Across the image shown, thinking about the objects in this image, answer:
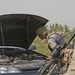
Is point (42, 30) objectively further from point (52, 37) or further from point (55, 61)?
point (55, 61)

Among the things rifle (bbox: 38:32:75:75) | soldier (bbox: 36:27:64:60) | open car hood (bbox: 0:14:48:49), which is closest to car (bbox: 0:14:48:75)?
open car hood (bbox: 0:14:48:49)

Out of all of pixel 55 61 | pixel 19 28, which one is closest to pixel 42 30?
pixel 19 28

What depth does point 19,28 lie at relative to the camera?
715 cm

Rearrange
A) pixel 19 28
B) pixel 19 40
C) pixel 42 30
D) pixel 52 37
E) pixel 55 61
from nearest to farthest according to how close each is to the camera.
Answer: pixel 55 61, pixel 52 37, pixel 42 30, pixel 19 28, pixel 19 40

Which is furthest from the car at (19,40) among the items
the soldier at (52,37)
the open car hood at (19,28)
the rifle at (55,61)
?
the rifle at (55,61)

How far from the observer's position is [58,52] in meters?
3.97

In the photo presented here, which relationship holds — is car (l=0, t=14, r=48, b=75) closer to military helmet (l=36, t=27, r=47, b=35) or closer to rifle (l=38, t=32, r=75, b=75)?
military helmet (l=36, t=27, r=47, b=35)

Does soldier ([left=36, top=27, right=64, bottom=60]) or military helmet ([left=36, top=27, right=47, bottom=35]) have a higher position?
military helmet ([left=36, top=27, right=47, bottom=35])

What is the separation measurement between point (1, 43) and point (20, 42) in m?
0.56

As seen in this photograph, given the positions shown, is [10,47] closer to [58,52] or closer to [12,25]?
[12,25]

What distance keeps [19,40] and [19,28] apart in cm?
53

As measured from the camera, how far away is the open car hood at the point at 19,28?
20.8 feet

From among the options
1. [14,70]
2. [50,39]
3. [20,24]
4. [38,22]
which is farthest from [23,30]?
[14,70]

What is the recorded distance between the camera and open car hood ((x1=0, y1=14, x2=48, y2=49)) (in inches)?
250
